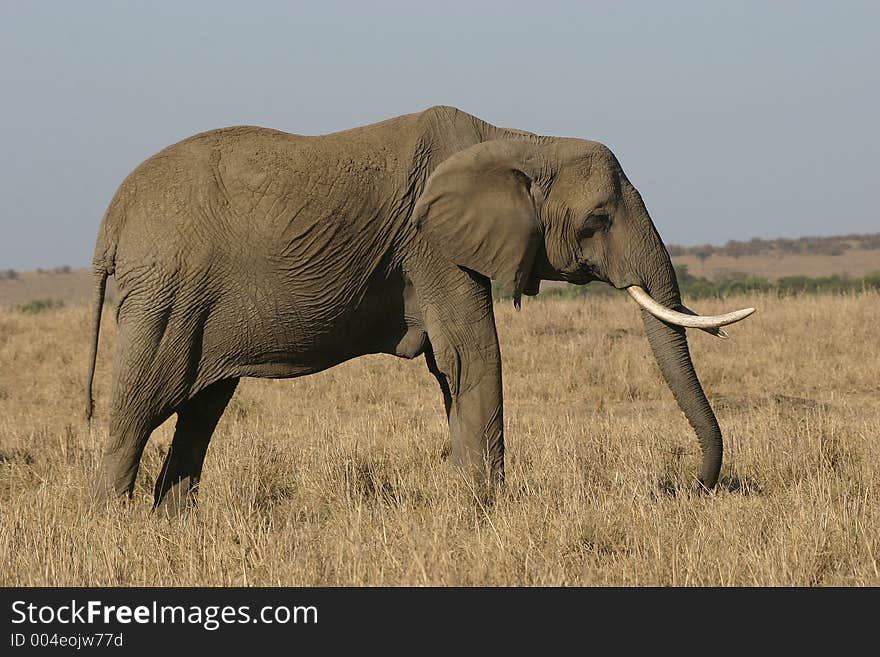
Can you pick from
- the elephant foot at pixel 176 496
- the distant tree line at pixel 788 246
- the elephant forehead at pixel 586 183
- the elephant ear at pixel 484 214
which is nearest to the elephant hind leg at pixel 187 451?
the elephant foot at pixel 176 496

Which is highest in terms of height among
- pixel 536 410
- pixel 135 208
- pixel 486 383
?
pixel 135 208

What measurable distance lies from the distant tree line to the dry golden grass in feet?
178

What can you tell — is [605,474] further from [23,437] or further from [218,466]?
[23,437]

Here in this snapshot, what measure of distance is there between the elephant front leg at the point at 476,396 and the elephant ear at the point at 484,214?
41 cm

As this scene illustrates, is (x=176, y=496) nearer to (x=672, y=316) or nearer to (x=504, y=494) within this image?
(x=504, y=494)

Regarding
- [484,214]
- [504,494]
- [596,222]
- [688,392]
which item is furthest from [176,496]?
[688,392]

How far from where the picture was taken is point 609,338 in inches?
637

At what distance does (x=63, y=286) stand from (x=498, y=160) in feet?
189

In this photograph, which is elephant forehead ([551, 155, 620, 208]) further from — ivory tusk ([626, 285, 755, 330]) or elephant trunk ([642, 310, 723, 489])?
elephant trunk ([642, 310, 723, 489])

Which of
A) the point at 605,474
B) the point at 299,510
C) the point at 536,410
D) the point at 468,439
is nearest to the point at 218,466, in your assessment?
the point at 299,510

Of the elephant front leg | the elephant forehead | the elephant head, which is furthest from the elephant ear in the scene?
the elephant front leg

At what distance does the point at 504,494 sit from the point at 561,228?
1646mm

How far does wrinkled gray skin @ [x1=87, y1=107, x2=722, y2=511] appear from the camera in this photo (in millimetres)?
6949

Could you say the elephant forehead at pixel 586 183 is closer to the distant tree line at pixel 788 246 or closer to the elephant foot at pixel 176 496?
the elephant foot at pixel 176 496
